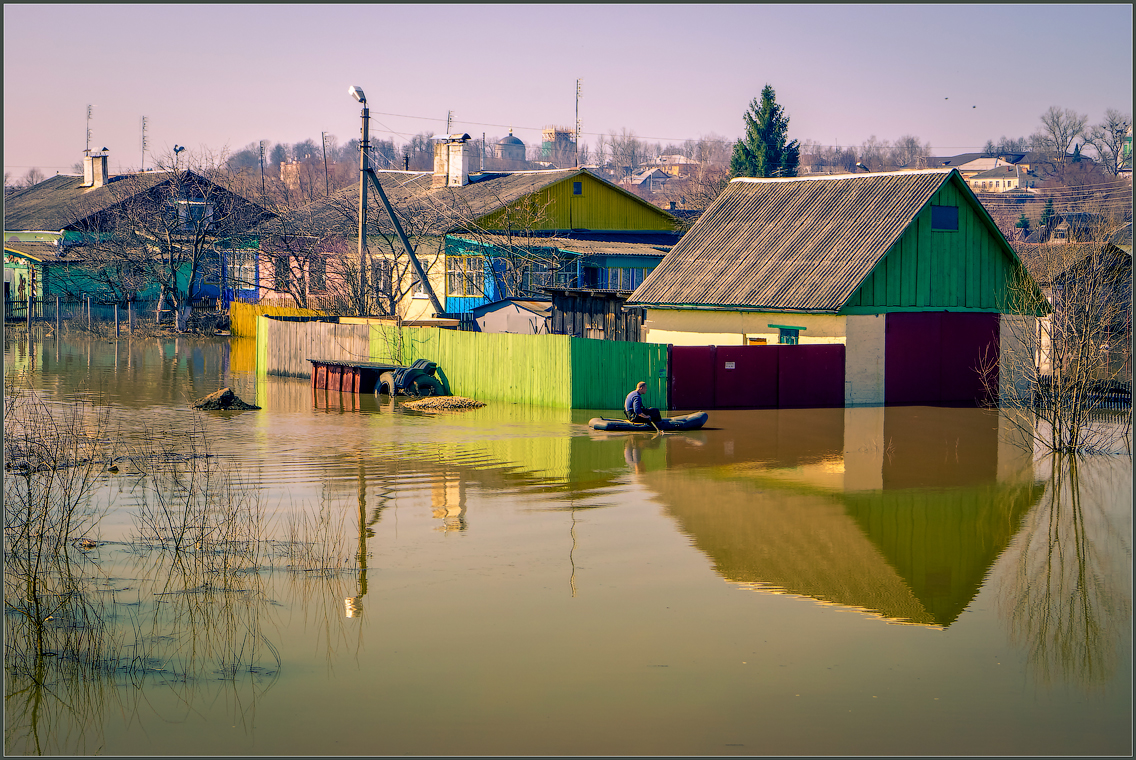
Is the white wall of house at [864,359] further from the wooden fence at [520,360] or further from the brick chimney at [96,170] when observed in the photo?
the brick chimney at [96,170]

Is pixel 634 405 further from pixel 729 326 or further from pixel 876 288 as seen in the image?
pixel 876 288

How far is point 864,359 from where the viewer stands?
1094 inches

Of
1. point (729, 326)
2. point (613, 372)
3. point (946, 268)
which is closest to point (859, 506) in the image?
point (613, 372)

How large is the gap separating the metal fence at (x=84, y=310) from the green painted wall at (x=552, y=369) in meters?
28.7

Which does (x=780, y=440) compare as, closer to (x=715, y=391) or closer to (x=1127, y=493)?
(x=715, y=391)

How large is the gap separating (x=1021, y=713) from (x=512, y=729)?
392 cm

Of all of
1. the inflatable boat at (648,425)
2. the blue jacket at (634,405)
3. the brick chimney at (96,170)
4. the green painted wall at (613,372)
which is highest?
the brick chimney at (96,170)

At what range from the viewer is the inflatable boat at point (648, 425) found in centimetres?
2273

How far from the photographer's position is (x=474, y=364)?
95.9 ft

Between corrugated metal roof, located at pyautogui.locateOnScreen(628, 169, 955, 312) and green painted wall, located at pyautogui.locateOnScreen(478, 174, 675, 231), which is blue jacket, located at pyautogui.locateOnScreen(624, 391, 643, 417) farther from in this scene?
green painted wall, located at pyautogui.locateOnScreen(478, 174, 675, 231)

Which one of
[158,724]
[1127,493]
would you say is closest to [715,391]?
[1127,493]

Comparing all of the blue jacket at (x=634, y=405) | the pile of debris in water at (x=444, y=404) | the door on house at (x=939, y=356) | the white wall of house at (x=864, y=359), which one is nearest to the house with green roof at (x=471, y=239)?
the pile of debris in water at (x=444, y=404)

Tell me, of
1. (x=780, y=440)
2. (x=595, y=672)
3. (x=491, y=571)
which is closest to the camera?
(x=595, y=672)

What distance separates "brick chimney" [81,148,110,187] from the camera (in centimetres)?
6919
